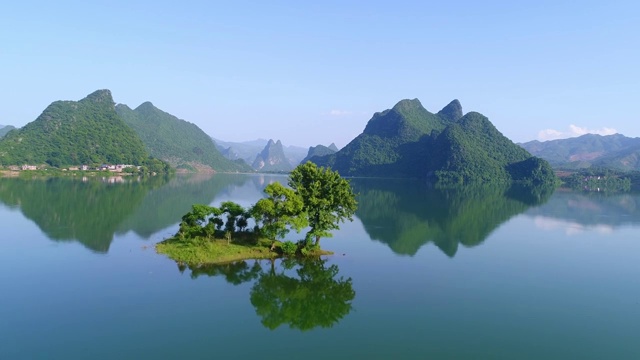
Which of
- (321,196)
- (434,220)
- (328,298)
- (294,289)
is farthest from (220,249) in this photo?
(434,220)

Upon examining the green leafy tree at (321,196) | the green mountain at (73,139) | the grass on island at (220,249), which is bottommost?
the grass on island at (220,249)

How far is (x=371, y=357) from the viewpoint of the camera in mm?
19344

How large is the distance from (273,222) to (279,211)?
1.58 meters

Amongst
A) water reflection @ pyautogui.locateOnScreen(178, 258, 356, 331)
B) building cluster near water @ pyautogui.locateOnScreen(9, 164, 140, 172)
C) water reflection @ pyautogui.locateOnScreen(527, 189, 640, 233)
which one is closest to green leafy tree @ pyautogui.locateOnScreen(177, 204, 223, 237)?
water reflection @ pyautogui.locateOnScreen(178, 258, 356, 331)

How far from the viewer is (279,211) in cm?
3484

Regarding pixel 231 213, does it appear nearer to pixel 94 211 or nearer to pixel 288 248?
pixel 288 248

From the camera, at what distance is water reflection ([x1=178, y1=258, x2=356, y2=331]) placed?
24141mm

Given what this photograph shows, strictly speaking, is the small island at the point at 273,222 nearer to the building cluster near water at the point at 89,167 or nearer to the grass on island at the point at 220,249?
the grass on island at the point at 220,249

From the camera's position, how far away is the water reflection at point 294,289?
950 inches

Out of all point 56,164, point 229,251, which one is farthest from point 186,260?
point 56,164

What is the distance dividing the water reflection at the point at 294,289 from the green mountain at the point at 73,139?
13593 cm

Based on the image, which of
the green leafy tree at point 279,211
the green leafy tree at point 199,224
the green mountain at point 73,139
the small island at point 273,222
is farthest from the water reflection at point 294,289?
the green mountain at point 73,139

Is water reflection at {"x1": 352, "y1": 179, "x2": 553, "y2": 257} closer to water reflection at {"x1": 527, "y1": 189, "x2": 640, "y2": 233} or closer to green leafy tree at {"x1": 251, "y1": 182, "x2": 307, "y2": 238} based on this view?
water reflection at {"x1": 527, "y1": 189, "x2": 640, "y2": 233}

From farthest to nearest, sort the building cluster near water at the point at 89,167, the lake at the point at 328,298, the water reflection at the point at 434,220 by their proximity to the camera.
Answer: the building cluster near water at the point at 89,167 < the water reflection at the point at 434,220 < the lake at the point at 328,298
